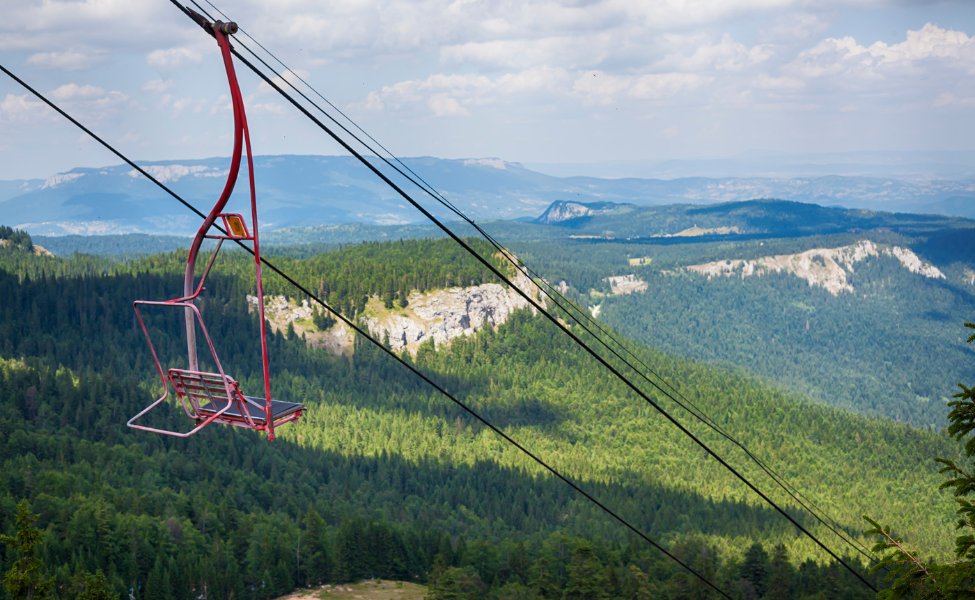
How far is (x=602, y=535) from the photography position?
14650cm

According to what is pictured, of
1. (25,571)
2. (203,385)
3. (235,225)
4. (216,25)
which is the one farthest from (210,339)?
(25,571)

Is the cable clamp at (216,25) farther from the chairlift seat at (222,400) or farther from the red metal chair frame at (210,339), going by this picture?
the chairlift seat at (222,400)

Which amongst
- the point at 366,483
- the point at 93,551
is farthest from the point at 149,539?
the point at 366,483

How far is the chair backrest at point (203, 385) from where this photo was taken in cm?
1897

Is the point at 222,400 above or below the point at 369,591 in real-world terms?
above

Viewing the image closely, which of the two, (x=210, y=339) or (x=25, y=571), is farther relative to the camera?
(x=25, y=571)

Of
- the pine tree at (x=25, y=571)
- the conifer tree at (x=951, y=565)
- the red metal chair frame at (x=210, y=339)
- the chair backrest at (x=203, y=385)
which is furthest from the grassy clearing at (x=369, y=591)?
the chair backrest at (x=203, y=385)

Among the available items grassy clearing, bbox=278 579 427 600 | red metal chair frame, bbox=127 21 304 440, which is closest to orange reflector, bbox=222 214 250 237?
red metal chair frame, bbox=127 21 304 440

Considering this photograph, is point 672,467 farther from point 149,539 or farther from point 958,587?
point 958,587

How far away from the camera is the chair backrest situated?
19.0 metres

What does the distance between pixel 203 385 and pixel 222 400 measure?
0.81m

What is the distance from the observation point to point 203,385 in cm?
1920

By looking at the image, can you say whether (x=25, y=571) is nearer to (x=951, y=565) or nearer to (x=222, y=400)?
(x=222, y=400)

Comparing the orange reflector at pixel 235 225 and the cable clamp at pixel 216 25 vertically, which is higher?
the cable clamp at pixel 216 25
